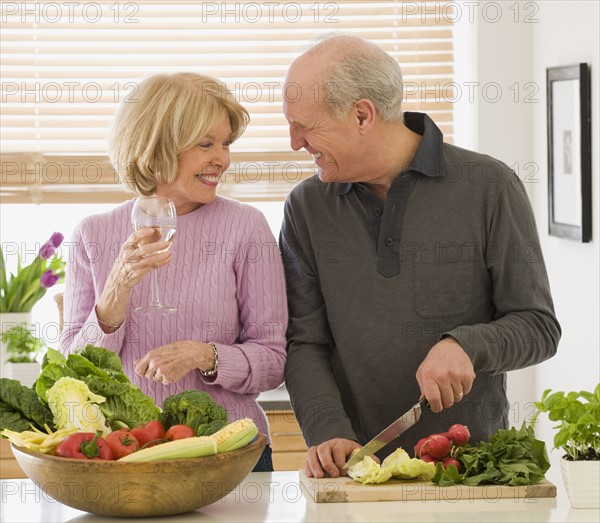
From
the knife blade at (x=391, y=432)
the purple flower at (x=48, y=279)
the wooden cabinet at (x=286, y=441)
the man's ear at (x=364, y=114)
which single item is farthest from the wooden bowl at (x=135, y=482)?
the purple flower at (x=48, y=279)

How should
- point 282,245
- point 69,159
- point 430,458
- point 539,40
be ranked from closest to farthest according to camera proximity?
1. point 430,458
2. point 282,245
3. point 539,40
4. point 69,159

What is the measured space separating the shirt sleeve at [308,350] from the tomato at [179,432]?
43cm

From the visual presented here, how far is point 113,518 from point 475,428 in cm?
83

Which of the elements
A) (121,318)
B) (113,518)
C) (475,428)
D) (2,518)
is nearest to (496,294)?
(475,428)

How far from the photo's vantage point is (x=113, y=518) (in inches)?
58.8

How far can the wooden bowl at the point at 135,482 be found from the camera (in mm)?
1411

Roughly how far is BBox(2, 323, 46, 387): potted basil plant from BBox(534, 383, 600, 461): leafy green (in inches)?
89.2

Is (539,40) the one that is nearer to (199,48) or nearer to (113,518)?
(199,48)

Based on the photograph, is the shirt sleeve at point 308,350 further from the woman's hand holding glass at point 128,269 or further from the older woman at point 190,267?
the woman's hand holding glass at point 128,269

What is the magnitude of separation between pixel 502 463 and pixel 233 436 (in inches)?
17.8

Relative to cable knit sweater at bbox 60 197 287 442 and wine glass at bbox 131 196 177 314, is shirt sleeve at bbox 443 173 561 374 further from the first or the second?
wine glass at bbox 131 196 177 314

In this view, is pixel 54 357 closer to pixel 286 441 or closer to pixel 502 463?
pixel 502 463

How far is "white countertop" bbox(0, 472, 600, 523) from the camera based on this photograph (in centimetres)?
149

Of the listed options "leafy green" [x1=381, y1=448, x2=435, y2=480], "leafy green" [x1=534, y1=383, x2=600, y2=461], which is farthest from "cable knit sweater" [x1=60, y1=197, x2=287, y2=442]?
Answer: "leafy green" [x1=534, y1=383, x2=600, y2=461]
